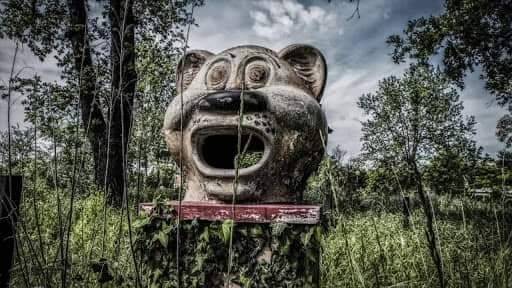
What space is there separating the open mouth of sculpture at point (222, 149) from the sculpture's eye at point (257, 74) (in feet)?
1.29

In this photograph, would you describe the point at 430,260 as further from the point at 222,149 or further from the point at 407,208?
the point at 407,208

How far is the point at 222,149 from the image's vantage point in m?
3.36

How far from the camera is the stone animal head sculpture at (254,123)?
8.14ft

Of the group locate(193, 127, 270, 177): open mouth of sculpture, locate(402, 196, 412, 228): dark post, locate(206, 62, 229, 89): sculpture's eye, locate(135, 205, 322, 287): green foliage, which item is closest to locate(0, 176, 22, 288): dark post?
locate(135, 205, 322, 287): green foliage

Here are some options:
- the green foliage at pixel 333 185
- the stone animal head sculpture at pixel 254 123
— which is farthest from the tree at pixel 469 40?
the stone animal head sculpture at pixel 254 123

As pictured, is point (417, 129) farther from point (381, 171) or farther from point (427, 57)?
point (427, 57)

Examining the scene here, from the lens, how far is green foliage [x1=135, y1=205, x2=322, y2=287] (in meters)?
2.04

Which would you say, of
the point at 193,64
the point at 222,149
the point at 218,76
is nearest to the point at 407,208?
the point at 218,76

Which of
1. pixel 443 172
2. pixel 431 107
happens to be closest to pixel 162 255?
pixel 443 172

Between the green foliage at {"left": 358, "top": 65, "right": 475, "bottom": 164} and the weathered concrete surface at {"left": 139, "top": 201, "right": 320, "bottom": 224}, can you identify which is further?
the green foliage at {"left": 358, "top": 65, "right": 475, "bottom": 164}

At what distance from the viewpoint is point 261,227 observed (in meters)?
2.08

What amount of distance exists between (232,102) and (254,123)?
0.20 m

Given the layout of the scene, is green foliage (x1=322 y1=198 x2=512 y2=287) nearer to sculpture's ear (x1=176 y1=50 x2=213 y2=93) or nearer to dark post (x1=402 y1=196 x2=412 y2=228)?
dark post (x1=402 y1=196 x2=412 y2=228)

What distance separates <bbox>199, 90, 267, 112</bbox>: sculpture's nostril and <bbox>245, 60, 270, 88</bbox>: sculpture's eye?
0.30 meters
